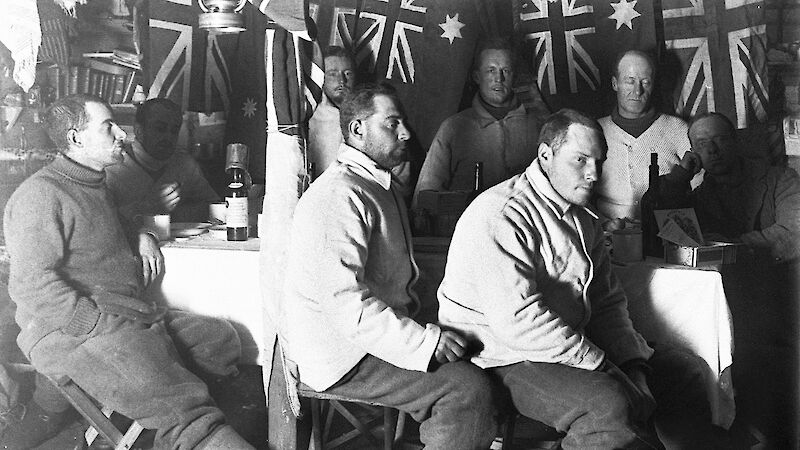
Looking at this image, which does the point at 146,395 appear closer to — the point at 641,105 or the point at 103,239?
the point at 103,239

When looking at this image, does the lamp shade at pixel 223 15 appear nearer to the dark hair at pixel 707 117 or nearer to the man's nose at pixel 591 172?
the man's nose at pixel 591 172

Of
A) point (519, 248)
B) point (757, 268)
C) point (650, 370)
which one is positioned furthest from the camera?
point (757, 268)

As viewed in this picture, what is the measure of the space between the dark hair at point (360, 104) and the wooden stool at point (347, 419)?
0.82 m

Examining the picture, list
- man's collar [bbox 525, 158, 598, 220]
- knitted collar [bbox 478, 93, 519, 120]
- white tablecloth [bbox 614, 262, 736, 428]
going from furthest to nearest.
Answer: knitted collar [bbox 478, 93, 519, 120], white tablecloth [bbox 614, 262, 736, 428], man's collar [bbox 525, 158, 598, 220]

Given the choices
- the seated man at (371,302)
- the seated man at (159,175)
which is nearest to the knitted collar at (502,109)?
the seated man at (371,302)

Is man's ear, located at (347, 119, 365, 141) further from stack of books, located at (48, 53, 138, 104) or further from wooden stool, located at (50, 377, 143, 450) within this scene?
wooden stool, located at (50, 377, 143, 450)

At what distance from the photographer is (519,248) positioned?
2398 mm

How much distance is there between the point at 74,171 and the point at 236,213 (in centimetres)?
54

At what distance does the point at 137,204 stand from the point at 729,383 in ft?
6.75

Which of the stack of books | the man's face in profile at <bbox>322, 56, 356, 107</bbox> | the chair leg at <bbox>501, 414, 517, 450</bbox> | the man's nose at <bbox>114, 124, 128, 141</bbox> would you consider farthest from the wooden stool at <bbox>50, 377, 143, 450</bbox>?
the man's face in profile at <bbox>322, 56, 356, 107</bbox>

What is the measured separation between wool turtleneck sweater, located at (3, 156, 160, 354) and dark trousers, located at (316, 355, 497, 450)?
0.85 m

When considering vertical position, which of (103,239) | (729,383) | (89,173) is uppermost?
(89,173)

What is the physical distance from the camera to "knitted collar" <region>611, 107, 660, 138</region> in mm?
2914

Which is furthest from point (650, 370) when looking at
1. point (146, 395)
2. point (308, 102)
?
point (146, 395)
